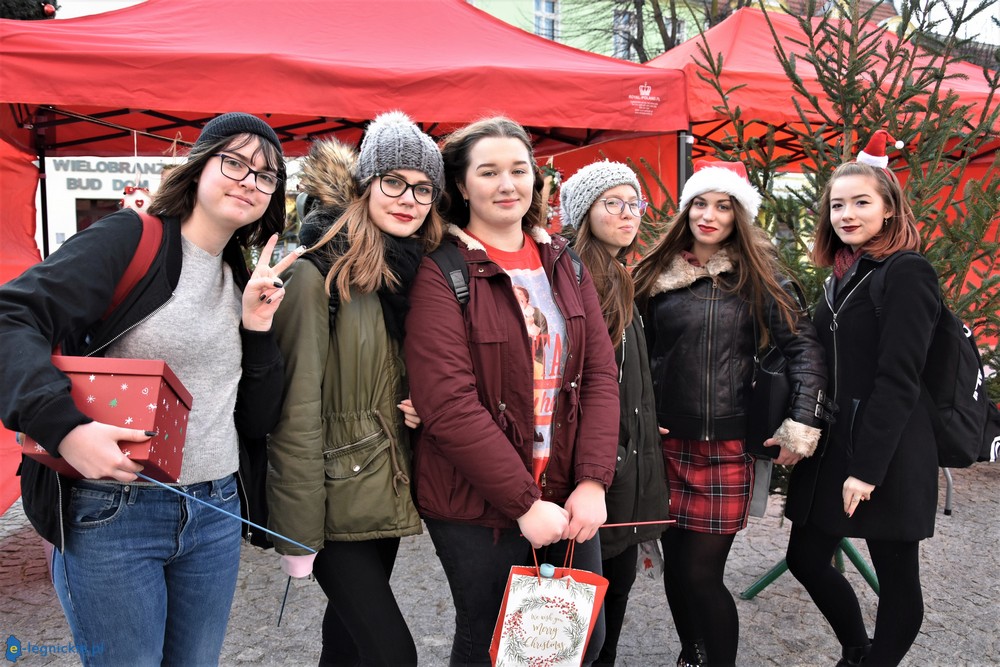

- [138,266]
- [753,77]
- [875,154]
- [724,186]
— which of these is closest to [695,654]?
[724,186]

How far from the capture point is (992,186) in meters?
3.26

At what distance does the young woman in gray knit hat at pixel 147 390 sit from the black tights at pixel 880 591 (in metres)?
2.10

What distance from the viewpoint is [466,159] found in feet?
6.74

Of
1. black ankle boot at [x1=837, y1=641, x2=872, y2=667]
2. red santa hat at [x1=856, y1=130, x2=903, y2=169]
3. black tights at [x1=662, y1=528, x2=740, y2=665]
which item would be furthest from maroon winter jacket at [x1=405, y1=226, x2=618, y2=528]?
black ankle boot at [x1=837, y1=641, x2=872, y2=667]

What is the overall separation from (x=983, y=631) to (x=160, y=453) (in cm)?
381

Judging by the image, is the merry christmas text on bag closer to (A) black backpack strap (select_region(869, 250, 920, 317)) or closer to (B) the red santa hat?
(A) black backpack strap (select_region(869, 250, 920, 317))

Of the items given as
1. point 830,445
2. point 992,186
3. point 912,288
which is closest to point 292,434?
point 830,445

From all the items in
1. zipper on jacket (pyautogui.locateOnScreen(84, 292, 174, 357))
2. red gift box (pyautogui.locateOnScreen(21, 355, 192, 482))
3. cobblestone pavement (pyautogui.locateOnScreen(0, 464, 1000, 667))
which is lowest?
cobblestone pavement (pyautogui.locateOnScreen(0, 464, 1000, 667))

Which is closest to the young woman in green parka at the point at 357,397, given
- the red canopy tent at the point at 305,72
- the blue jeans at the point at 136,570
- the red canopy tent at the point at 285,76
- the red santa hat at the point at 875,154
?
the blue jeans at the point at 136,570

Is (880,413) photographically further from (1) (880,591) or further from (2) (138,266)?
(2) (138,266)

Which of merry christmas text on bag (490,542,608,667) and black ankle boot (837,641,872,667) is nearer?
merry christmas text on bag (490,542,608,667)

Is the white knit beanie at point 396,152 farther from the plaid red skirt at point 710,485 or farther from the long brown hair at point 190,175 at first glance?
the plaid red skirt at point 710,485

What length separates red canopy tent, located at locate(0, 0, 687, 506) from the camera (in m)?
3.88

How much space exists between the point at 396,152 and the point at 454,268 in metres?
0.37
